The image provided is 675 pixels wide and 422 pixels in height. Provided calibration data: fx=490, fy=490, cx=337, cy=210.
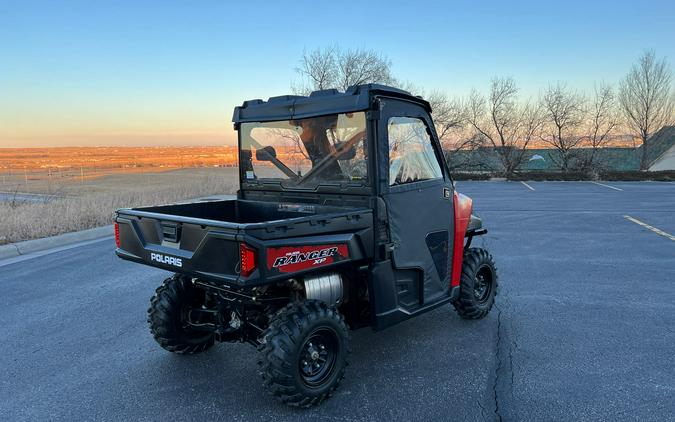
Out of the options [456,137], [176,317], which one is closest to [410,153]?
[176,317]

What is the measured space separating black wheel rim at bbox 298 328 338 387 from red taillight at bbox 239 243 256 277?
657mm

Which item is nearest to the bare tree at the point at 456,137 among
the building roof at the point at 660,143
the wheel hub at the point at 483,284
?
the building roof at the point at 660,143

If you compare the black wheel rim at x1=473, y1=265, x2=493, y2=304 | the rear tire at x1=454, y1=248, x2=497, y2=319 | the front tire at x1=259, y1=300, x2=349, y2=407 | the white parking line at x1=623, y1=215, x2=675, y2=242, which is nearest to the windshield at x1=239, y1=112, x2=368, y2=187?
the front tire at x1=259, y1=300, x2=349, y2=407

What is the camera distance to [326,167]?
3.96m

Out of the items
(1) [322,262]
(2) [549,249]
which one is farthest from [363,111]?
(2) [549,249]

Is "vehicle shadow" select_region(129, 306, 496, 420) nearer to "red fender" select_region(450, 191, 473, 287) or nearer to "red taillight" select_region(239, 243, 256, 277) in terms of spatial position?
"red fender" select_region(450, 191, 473, 287)

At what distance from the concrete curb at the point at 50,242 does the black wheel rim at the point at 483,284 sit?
768 centimetres

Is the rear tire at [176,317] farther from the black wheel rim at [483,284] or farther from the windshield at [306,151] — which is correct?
the black wheel rim at [483,284]

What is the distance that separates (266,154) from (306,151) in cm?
50

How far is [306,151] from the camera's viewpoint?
4082 mm

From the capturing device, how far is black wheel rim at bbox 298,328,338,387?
327 centimetres

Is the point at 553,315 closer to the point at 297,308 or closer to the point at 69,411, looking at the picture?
the point at 297,308

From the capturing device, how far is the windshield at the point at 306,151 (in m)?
3.74

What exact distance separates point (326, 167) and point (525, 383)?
86.7 inches
